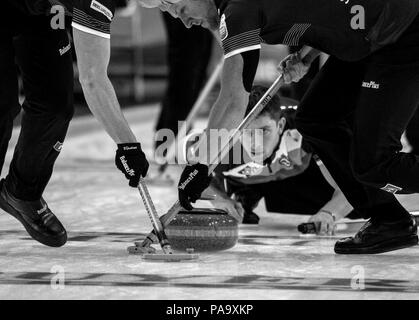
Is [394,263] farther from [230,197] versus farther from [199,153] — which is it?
[230,197]

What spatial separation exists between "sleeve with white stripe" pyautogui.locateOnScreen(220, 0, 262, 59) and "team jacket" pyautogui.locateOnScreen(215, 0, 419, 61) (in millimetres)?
65

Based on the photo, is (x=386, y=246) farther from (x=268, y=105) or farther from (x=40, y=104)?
(x=40, y=104)

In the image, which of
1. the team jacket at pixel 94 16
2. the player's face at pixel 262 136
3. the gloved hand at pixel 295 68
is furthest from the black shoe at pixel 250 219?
the team jacket at pixel 94 16

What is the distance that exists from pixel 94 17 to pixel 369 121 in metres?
0.90

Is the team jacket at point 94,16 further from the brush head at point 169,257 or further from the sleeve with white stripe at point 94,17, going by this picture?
the brush head at point 169,257

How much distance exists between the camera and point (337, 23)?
9.32 feet

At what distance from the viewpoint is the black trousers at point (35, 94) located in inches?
122

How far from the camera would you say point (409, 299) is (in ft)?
7.98

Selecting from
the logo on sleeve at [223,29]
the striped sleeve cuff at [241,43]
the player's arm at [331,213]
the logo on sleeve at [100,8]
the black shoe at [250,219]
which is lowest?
the black shoe at [250,219]

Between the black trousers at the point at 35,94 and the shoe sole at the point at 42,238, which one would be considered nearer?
the black trousers at the point at 35,94

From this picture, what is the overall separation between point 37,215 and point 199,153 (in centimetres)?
69

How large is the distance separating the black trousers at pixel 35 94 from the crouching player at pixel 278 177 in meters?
0.72

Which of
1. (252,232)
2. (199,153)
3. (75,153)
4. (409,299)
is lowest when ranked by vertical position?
(75,153)
